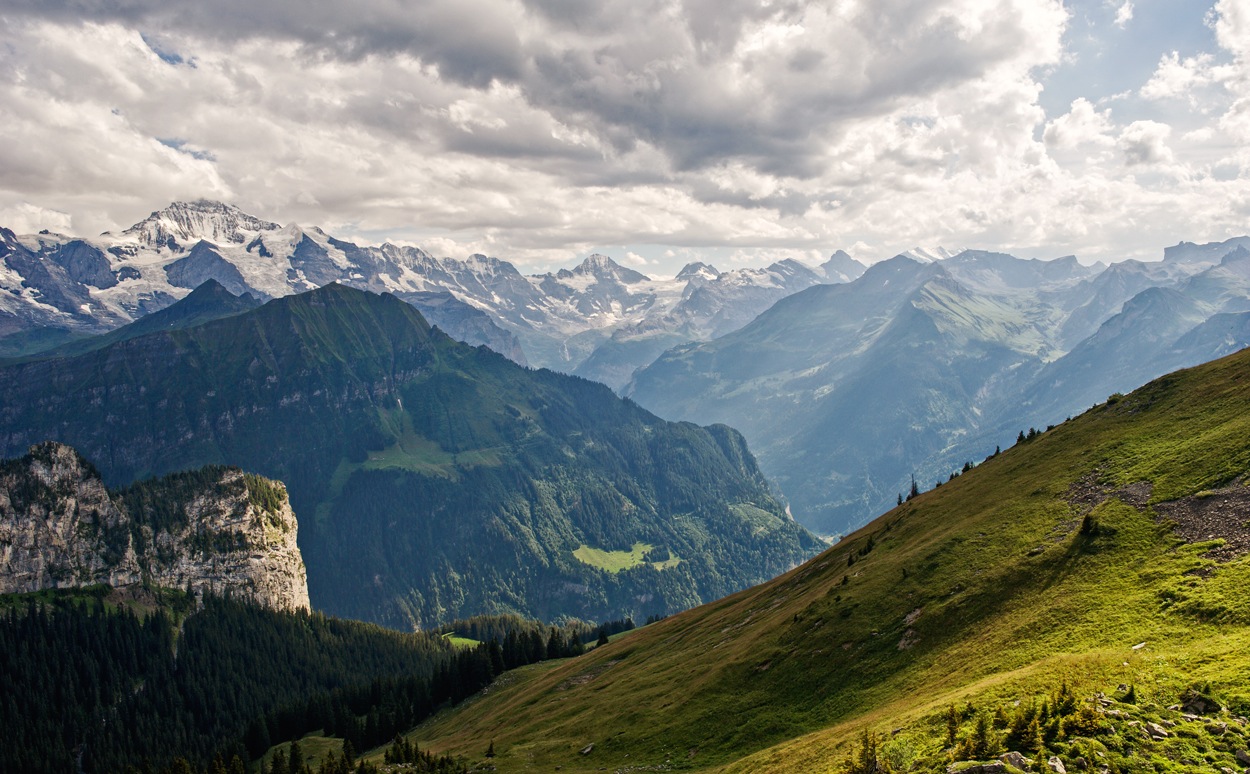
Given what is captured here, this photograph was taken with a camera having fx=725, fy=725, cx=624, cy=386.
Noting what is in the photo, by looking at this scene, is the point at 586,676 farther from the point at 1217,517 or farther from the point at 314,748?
the point at 1217,517

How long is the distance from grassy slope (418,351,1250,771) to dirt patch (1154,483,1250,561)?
53.8 inches

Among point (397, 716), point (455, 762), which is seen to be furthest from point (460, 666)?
point (455, 762)

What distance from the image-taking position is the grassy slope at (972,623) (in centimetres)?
4922

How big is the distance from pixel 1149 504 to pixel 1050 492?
1642 cm

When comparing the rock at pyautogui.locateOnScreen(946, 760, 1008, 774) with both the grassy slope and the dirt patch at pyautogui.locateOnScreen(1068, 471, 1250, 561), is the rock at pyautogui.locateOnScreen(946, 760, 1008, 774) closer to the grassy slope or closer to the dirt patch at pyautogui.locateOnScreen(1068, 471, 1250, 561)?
the grassy slope

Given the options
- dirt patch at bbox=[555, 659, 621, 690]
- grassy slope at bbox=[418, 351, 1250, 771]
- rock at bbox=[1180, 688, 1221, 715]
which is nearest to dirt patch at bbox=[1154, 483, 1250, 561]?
grassy slope at bbox=[418, 351, 1250, 771]

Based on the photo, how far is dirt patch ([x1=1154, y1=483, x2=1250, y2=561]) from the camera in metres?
57.3

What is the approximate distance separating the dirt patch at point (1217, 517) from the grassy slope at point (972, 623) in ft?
4.49

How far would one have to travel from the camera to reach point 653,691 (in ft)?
323

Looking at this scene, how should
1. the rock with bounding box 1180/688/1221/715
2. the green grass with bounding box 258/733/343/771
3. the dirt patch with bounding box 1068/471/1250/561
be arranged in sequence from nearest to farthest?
the rock with bounding box 1180/688/1221/715, the dirt patch with bounding box 1068/471/1250/561, the green grass with bounding box 258/733/343/771

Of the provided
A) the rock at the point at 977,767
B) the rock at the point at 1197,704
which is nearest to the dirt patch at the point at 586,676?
the rock at the point at 977,767

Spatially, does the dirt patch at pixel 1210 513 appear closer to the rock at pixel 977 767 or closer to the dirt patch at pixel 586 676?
the rock at pixel 977 767

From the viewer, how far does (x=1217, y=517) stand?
6262 cm

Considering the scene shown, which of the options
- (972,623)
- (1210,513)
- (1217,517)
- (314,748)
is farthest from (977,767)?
(314,748)
